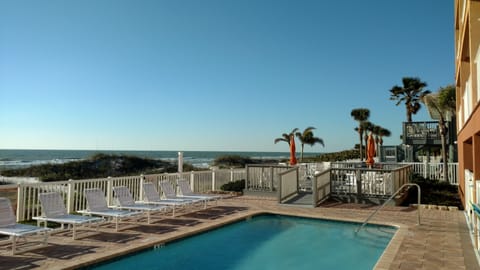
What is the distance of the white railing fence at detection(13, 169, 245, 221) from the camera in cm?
812

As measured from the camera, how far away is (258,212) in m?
10.8

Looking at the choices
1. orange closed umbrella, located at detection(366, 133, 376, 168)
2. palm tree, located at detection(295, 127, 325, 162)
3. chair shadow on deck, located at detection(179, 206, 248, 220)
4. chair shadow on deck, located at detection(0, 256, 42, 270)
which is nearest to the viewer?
chair shadow on deck, located at detection(0, 256, 42, 270)

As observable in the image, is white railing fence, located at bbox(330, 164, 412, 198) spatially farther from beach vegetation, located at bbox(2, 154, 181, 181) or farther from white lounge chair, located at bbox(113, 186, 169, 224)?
beach vegetation, located at bbox(2, 154, 181, 181)

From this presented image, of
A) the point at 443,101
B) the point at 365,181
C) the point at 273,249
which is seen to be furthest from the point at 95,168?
the point at 273,249

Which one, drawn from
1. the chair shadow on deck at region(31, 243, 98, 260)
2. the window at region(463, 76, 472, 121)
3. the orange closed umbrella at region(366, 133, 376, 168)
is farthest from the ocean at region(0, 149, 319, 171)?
the chair shadow on deck at region(31, 243, 98, 260)

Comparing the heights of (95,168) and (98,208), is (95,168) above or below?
below

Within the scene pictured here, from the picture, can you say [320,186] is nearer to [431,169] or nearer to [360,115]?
[431,169]

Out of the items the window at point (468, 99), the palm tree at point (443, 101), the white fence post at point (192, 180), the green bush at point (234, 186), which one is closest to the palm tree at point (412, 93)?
the palm tree at point (443, 101)

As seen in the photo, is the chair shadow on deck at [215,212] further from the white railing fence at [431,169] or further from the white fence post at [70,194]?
the white railing fence at [431,169]

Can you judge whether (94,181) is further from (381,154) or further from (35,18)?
(381,154)

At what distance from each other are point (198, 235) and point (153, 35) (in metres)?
9.56

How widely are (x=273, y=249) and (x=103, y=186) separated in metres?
5.26

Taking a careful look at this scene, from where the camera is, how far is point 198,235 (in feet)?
26.9

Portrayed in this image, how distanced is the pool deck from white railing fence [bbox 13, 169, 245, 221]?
107 cm
